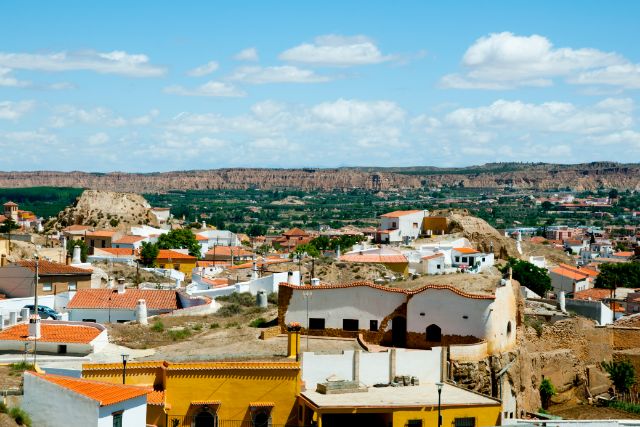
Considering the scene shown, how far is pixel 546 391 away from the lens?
41188mm

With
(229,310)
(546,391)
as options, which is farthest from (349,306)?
(546,391)

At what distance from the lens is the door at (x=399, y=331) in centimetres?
3628

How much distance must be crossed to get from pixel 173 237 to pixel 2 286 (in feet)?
148

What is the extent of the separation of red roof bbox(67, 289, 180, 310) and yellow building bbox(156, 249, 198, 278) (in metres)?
33.7

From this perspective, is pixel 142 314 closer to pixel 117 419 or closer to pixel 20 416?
pixel 117 419

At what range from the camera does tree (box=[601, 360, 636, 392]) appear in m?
44.9

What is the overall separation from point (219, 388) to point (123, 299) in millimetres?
15263

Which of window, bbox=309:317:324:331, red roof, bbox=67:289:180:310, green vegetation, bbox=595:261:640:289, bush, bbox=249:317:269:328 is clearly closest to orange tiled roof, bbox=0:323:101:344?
bush, bbox=249:317:269:328

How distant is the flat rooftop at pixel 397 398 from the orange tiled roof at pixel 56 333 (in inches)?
295

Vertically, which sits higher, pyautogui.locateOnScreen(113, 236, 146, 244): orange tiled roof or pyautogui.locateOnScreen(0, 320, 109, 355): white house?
pyautogui.locateOnScreen(0, 320, 109, 355): white house

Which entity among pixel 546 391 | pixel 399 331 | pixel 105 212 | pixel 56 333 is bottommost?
pixel 546 391

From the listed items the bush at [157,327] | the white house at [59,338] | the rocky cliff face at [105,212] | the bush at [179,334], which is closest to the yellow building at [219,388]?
the white house at [59,338]

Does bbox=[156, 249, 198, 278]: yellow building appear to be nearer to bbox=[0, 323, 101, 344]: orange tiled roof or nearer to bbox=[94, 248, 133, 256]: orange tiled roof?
bbox=[94, 248, 133, 256]: orange tiled roof

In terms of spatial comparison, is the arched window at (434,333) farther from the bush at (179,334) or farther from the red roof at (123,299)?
the red roof at (123,299)
